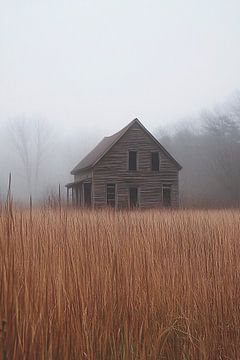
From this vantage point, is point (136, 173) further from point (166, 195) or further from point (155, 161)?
point (166, 195)

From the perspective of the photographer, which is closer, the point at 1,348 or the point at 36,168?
the point at 1,348

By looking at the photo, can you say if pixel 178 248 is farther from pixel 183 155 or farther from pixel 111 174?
pixel 183 155

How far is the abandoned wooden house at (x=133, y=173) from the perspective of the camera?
1984cm

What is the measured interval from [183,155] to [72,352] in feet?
176

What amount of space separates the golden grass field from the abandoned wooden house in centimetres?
1643

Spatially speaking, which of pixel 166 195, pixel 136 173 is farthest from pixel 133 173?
pixel 166 195

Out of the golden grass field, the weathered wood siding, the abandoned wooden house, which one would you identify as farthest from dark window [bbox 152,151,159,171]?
the golden grass field

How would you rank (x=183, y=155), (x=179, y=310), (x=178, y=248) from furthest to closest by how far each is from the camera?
(x=183, y=155), (x=178, y=248), (x=179, y=310)

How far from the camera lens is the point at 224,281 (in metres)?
2.83

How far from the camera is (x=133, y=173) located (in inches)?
803

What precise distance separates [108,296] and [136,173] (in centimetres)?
1839

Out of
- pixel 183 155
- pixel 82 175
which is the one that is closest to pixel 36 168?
pixel 183 155

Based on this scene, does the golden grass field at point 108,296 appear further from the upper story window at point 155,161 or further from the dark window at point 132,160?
the upper story window at point 155,161

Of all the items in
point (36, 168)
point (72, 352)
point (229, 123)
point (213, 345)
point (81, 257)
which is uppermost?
point (229, 123)
